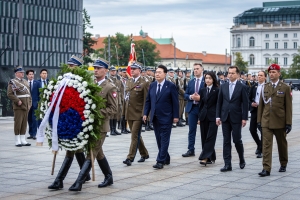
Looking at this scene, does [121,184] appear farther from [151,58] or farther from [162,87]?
[151,58]

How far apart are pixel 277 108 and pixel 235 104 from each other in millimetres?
840

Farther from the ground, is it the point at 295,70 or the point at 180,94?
the point at 295,70

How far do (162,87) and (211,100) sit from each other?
1.07 meters

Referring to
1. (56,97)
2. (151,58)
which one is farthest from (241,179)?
(151,58)

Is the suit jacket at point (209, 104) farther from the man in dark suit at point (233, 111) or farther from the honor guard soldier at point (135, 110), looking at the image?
the honor guard soldier at point (135, 110)

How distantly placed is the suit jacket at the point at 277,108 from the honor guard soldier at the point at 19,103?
7096 mm

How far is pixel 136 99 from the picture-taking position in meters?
13.7

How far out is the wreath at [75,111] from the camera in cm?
971

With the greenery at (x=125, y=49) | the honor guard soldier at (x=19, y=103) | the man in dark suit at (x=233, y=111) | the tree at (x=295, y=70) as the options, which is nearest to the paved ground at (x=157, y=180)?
the man in dark suit at (x=233, y=111)

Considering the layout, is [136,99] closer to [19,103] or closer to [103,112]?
[103,112]

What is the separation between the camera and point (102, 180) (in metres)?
11.0

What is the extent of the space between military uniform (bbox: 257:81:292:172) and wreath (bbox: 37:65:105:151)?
341 cm

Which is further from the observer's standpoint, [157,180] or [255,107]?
[255,107]

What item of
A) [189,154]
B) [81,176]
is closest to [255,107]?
[189,154]
